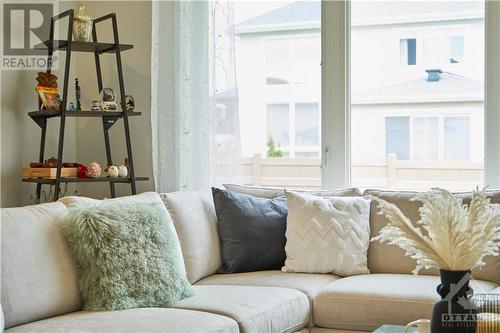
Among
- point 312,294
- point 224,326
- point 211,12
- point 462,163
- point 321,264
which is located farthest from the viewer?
point 211,12

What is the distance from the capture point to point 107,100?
4.46 meters

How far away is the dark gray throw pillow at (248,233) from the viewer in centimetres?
360

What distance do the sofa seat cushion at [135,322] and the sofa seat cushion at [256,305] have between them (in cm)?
10

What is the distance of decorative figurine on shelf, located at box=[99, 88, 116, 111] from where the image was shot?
4418mm

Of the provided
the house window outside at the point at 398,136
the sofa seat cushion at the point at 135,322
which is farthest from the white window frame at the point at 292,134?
the sofa seat cushion at the point at 135,322

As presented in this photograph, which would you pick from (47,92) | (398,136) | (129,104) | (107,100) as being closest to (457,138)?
(398,136)

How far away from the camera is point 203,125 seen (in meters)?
4.47

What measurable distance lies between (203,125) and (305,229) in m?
1.20

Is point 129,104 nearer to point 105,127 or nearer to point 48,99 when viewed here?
point 105,127

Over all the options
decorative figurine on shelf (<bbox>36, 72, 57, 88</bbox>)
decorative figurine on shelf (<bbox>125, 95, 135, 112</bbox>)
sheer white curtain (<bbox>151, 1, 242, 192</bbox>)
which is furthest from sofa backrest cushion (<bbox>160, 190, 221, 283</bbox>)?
decorative figurine on shelf (<bbox>36, 72, 57, 88</bbox>)

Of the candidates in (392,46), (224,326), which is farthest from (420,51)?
(224,326)

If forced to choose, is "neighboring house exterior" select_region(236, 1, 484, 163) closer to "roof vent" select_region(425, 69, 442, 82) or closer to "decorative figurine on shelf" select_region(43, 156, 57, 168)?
"roof vent" select_region(425, 69, 442, 82)

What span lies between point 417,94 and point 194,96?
1388 mm

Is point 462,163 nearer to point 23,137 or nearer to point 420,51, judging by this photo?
point 420,51
